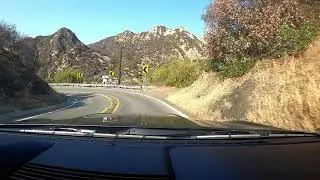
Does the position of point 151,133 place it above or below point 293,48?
below

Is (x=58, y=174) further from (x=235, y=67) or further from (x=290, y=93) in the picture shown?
(x=235, y=67)

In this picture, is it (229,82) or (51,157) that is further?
(229,82)

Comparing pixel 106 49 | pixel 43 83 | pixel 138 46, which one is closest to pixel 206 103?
pixel 43 83

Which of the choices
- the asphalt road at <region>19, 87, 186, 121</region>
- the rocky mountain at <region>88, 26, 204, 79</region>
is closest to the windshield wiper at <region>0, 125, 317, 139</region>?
the asphalt road at <region>19, 87, 186, 121</region>

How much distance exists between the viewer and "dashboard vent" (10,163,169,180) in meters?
2.86

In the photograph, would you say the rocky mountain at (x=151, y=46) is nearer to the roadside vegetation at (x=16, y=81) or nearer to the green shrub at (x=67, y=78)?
the green shrub at (x=67, y=78)

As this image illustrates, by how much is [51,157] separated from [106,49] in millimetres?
177299

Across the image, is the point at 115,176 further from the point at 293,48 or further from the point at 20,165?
the point at 293,48

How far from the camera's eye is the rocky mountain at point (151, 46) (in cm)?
13388

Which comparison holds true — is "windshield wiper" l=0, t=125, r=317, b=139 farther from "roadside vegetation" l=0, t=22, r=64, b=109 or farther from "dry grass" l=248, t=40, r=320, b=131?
"roadside vegetation" l=0, t=22, r=64, b=109

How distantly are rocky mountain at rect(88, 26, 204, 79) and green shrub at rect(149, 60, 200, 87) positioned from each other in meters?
44.8

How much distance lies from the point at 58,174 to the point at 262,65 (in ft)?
89.7

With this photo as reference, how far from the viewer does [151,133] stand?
3.94 m

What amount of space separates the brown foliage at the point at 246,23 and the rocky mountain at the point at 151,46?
8076 cm
